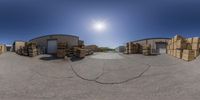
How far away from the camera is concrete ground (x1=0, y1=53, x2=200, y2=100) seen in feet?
28.2

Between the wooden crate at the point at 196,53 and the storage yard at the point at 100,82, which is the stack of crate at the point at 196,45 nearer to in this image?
the wooden crate at the point at 196,53

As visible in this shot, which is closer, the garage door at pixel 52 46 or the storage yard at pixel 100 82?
the storage yard at pixel 100 82

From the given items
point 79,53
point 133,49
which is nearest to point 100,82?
point 79,53

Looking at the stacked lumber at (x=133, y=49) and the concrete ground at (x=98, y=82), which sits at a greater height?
the stacked lumber at (x=133, y=49)

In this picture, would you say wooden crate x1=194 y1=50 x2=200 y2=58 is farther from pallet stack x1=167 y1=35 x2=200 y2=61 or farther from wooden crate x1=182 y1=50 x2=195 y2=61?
wooden crate x1=182 y1=50 x2=195 y2=61

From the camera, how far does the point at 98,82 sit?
1072 cm

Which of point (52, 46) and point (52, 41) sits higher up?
point (52, 41)

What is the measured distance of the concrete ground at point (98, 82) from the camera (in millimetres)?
8586

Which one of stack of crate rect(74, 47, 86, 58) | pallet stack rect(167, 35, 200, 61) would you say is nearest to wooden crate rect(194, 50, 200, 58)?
pallet stack rect(167, 35, 200, 61)

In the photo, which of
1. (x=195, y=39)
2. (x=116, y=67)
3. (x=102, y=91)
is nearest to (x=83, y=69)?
(x=116, y=67)

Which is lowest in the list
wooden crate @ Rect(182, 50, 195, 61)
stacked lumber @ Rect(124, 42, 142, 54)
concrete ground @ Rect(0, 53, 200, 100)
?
concrete ground @ Rect(0, 53, 200, 100)

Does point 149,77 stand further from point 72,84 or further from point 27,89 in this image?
point 27,89

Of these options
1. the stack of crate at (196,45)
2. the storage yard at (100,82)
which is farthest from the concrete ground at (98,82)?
the stack of crate at (196,45)

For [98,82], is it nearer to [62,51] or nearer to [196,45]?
[62,51]
